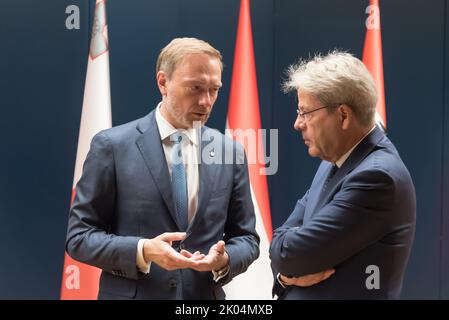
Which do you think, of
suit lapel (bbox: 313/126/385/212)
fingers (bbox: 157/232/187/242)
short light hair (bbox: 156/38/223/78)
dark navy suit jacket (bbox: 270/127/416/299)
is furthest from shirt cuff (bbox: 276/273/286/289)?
short light hair (bbox: 156/38/223/78)

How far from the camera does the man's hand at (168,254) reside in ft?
6.86

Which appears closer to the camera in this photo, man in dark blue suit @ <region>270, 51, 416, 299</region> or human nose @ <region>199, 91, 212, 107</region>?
man in dark blue suit @ <region>270, 51, 416, 299</region>

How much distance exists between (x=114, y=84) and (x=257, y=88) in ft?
3.01

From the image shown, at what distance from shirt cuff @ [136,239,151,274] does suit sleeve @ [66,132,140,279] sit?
0.05 feet

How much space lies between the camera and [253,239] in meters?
2.44

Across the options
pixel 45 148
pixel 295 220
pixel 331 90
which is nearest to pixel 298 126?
pixel 331 90

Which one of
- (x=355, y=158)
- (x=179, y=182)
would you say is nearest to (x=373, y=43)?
(x=355, y=158)

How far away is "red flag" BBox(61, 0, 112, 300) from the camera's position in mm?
3525

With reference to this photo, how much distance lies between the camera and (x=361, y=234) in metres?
1.99

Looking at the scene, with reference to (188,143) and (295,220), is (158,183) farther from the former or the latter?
(295,220)

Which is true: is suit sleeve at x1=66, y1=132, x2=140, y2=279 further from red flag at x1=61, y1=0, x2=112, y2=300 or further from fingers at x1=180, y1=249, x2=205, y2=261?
red flag at x1=61, y1=0, x2=112, y2=300

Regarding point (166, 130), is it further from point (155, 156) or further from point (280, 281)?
point (280, 281)

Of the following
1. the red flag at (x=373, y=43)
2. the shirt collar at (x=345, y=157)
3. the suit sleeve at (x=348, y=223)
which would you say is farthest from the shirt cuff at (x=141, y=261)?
the red flag at (x=373, y=43)

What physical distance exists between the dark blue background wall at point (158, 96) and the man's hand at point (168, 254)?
167 cm
